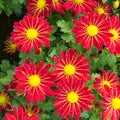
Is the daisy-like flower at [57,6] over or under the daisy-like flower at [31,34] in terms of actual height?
over

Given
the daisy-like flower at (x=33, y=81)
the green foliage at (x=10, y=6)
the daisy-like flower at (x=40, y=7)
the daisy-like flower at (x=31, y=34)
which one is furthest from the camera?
the green foliage at (x=10, y=6)

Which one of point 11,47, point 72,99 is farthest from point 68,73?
point 11,47

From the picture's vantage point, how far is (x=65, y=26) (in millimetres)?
2080

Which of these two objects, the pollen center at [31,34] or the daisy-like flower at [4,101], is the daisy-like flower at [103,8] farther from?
the daisy-like flower at [4,101]

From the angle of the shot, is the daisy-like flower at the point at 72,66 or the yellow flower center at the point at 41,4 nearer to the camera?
the daisy-like flower at the point at 72,66

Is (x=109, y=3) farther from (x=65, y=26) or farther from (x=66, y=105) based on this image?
(x=66, y=105)

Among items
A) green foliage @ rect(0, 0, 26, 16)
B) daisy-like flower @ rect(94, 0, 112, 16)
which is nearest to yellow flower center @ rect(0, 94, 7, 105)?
green foliage @ rect(0, 0, 26, 16)

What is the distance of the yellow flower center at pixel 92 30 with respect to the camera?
194cm

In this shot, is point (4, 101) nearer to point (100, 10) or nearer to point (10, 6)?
point (10, 6)

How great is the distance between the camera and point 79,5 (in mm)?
2109

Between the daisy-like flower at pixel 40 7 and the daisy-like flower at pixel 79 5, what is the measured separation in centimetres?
11

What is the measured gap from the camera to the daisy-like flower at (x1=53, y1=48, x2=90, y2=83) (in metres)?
1.86

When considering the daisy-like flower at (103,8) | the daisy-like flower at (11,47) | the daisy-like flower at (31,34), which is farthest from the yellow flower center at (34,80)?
the daisy-like flower at (103,8)

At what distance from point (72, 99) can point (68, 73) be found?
124mm
